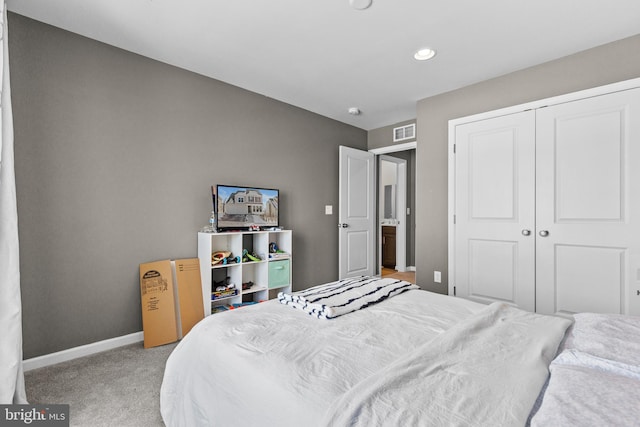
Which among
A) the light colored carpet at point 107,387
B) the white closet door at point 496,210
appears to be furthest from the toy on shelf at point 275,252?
the white closet door at point 496,210

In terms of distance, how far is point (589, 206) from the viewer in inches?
98.6

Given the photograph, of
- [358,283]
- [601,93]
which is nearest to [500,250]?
[601,93]

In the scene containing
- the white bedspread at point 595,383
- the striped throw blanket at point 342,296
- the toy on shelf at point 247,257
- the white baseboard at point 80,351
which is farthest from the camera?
the toy on shelf at point 247,257

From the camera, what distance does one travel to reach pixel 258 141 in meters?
3.50

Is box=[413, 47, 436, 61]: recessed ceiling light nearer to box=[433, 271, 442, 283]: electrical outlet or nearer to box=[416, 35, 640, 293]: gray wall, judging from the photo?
box=[416, 35, 640, 293]: gray wall

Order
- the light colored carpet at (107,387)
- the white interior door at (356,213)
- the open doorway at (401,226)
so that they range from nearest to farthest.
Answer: the light colored carpet at (107,387), the white interior door at (356,213), the open doorway at (401,226)

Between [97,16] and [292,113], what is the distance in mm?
2099

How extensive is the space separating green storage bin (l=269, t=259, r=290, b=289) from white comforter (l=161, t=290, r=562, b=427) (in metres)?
1.61

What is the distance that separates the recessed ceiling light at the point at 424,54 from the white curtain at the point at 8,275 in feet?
9.01

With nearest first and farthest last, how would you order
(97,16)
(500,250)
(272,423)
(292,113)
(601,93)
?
(272,423)
(97,16)
(601,93)
(500,250)
(292,113)

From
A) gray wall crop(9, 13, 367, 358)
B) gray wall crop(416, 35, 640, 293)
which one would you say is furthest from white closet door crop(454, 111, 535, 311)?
gray wall crop(9, 13, 367, 358)

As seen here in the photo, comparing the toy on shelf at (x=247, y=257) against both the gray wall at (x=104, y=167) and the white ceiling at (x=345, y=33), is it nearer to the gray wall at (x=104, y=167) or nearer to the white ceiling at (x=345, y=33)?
the gray wall at (x=104, y=167)

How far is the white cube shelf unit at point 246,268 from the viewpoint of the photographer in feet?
9.37

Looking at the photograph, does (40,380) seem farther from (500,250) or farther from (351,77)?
(500,250)
